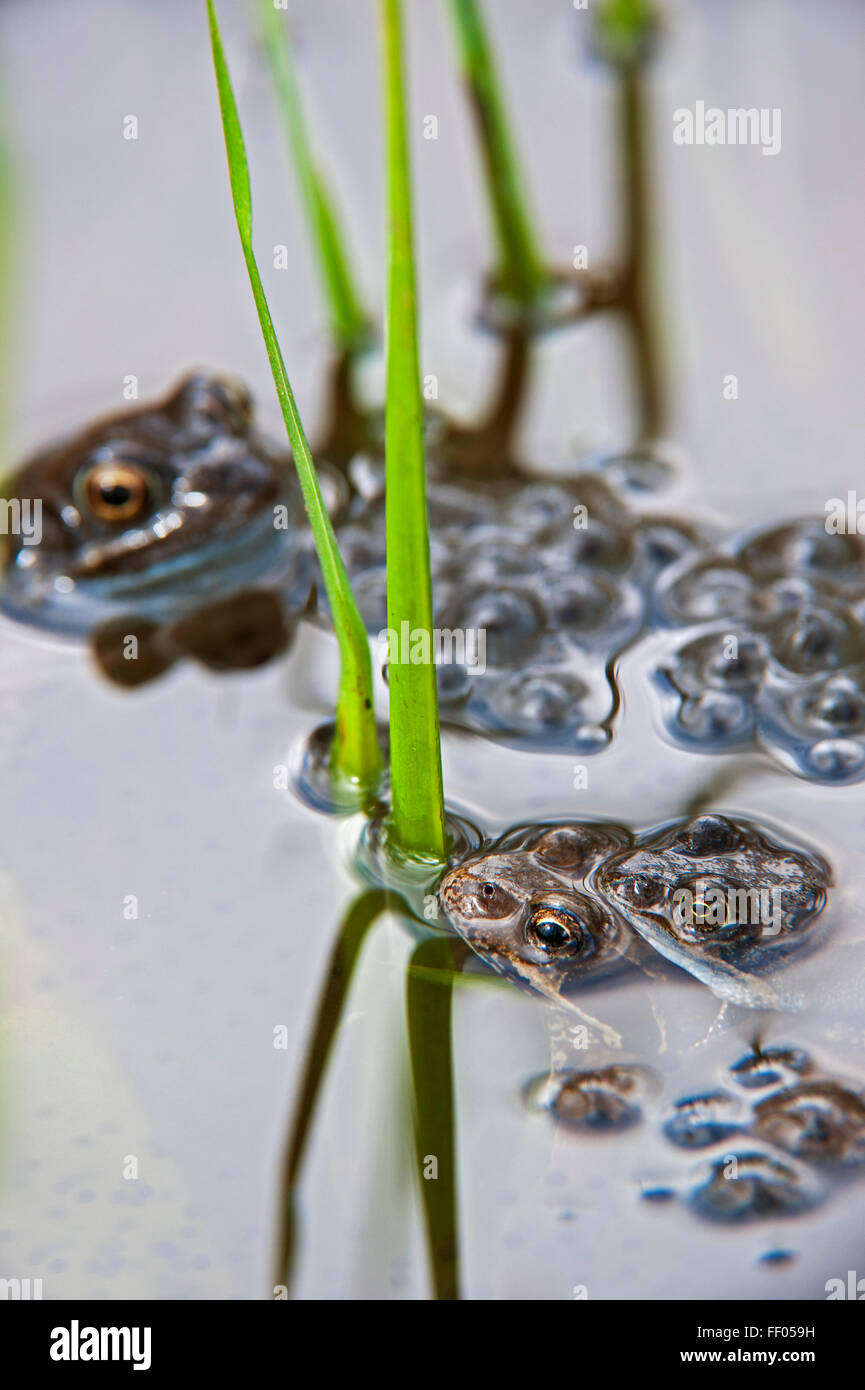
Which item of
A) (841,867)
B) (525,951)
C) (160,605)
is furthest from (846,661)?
(160,605)

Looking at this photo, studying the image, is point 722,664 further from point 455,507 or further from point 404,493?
point 404,493

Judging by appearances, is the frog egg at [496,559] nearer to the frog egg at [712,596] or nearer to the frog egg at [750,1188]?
the frog egg at [712,596]

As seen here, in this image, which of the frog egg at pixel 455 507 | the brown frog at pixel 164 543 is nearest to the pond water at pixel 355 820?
the brown frog at pixel 164 543

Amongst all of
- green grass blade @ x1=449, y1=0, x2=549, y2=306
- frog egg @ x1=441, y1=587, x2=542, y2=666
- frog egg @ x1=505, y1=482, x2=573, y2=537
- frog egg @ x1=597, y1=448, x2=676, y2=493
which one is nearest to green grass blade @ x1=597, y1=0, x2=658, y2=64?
green grass blade @ x1=449, y1=0, x2=549, y2=306

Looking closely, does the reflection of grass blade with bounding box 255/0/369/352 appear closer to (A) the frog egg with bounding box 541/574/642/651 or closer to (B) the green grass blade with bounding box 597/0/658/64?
(A) the frog egg with bounding box 541/574/642/651
